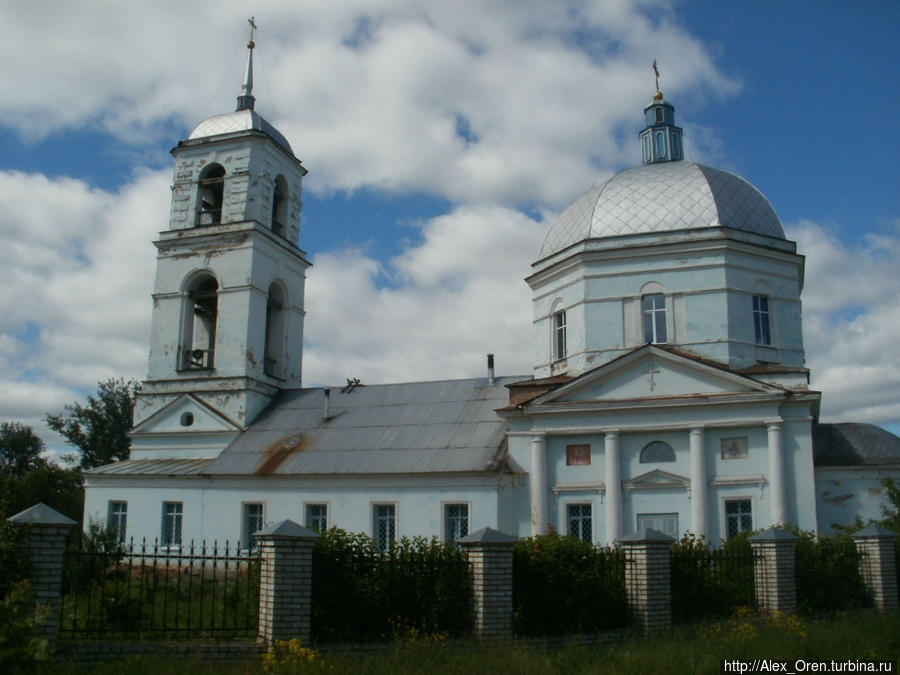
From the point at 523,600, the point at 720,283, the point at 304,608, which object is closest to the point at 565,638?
the point at 523,600

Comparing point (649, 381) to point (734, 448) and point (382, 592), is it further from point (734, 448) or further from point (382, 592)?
point (382, 592)

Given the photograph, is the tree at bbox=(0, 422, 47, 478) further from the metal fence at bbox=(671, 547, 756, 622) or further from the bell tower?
the metal fence at bbox=(671, 547, 756, 622)

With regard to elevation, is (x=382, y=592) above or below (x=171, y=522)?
below

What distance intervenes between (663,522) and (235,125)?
16.6 metres

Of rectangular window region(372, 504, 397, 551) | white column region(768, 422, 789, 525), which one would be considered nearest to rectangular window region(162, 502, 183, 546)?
rectangular window region(372, 504, 397, 551)

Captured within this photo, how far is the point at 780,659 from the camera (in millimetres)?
8664

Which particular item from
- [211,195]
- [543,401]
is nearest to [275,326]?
[211,195]

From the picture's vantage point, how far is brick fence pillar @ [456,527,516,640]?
9672 millimetres

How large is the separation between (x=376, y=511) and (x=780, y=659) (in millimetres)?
12355

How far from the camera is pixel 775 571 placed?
11680 mm

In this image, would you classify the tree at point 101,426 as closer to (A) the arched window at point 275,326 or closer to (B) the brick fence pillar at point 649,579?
(A) the arched window at point 275,326

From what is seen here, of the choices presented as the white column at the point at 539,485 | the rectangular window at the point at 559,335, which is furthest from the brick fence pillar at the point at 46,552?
the rectangular window at the point at 559,335

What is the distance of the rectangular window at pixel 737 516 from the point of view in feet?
56.3

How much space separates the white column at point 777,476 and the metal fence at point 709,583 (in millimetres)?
5191
